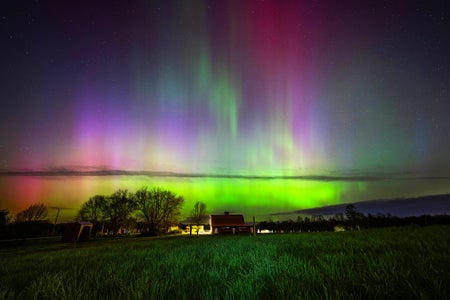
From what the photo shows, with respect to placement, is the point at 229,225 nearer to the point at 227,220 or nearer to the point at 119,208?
the point at 227,220

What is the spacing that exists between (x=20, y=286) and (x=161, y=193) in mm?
82761

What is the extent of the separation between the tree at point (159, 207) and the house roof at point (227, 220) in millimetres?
16850

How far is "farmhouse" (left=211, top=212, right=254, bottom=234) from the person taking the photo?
6390 centimetres

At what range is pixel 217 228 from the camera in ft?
215

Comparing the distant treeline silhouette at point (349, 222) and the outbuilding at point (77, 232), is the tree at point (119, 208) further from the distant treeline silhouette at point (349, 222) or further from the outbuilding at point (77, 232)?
the distant treeline silhouette at point (349, 222)

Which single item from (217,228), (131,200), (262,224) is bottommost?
(262,224)

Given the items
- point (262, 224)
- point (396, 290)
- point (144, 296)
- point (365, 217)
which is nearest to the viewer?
point (396, 290)

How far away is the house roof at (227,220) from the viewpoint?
66344 mm

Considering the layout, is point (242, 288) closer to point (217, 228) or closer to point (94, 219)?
point (217, 228)

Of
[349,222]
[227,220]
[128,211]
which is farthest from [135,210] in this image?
[349,222]

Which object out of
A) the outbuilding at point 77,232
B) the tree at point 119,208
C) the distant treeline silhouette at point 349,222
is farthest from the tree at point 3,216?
the distant treeline silhouette at point 349,222

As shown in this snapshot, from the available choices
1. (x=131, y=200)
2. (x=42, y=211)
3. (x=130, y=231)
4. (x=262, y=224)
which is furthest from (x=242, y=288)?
(x=262, y=224)

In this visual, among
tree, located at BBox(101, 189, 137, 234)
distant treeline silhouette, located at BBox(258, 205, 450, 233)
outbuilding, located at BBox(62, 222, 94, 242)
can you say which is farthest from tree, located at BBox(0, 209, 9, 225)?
distant treeline silhouette, located at BBox(258, 205, 450, 233)

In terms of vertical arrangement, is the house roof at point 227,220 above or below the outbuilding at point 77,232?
below
